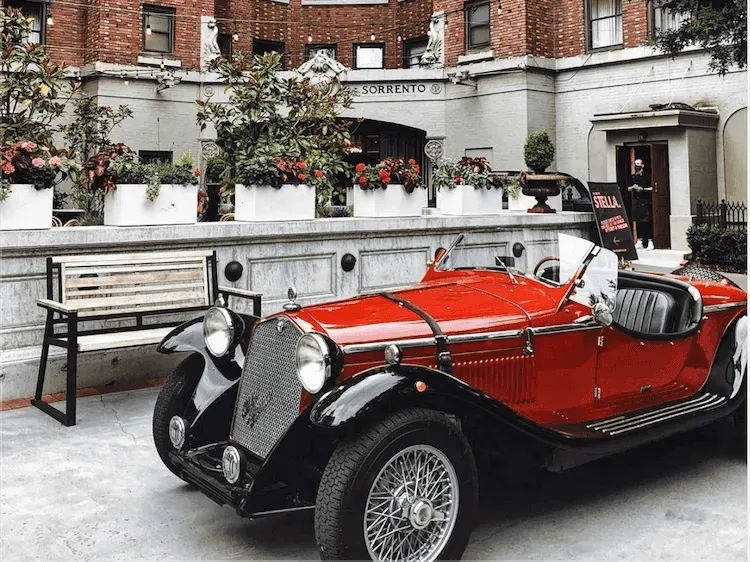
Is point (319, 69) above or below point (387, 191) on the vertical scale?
above

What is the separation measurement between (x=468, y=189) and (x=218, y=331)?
589 cm

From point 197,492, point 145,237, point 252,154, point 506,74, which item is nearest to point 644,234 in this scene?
point 506,74

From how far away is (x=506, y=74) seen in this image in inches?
798

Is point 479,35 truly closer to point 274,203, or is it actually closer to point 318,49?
point 318,49

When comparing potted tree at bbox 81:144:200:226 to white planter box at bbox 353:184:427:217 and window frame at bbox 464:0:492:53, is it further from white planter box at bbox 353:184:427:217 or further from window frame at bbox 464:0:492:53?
window frame at bbox 464:0:492:53

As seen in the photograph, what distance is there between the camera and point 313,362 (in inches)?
131

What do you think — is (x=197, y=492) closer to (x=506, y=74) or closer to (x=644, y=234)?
(x=644, y=234)

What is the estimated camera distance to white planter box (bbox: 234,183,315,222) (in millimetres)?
7535

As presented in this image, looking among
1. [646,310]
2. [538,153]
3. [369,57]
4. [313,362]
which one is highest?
[369,57]

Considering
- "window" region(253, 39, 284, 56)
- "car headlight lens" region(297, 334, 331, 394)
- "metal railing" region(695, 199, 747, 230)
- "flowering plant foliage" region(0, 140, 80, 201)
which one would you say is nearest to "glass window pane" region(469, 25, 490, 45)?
"window" region(253, 39, 284, 56)

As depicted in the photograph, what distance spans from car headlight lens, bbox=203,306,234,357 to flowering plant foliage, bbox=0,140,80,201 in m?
2.72

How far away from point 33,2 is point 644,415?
67.1 feet

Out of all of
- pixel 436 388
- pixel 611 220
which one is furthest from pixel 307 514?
pixel 611 220

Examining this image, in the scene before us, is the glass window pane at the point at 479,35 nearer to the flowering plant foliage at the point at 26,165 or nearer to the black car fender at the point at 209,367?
the flowering plant foliage at the point at 26,165
